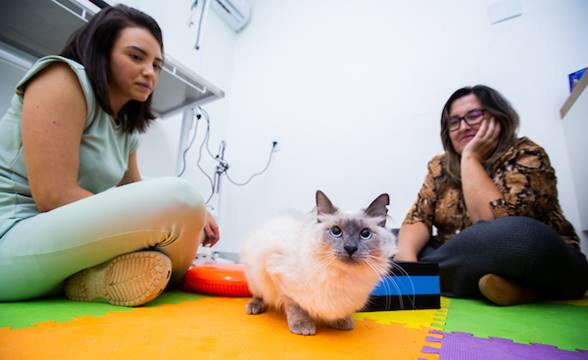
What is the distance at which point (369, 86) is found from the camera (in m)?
2.53

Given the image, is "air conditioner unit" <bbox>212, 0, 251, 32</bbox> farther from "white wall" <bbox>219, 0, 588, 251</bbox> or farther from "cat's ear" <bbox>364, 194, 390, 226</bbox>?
"cat's ear" <bbox>364, 194, 390, 226</bbox>

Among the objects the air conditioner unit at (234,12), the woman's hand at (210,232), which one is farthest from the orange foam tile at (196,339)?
the air conditioner unit at (234,12)

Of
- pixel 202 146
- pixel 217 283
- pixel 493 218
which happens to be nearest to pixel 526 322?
pixel 493 218

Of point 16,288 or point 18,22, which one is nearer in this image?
point 16,288

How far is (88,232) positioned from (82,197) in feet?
0.47

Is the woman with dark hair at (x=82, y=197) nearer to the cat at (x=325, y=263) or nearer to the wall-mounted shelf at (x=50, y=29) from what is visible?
the cat at (x=325, y=263)

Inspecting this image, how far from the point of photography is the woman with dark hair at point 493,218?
0.98m

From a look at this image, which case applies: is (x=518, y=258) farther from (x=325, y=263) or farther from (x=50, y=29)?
(x=50, y=29)

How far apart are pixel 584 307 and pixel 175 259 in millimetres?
1548

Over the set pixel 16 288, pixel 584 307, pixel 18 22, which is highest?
pixel 18 22

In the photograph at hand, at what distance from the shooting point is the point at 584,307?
1.05m

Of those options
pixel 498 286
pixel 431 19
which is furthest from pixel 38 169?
pixel 431 19

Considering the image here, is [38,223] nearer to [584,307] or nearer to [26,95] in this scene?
[26,95]

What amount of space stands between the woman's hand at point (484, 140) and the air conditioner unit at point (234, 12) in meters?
2.97
